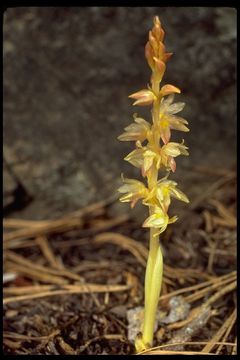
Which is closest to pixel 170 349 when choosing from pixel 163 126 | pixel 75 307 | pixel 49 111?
pixel 75 307

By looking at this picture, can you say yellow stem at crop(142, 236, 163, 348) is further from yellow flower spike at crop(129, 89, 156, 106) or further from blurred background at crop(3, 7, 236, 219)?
blurred background at crop(3, 7, 236, 219)

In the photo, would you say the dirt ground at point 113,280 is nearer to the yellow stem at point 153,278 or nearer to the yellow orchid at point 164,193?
the yellow stem at point 153,278

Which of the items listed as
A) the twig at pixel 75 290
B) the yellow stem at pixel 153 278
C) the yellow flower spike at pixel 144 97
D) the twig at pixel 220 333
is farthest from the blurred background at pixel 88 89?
the yellow flower spike at pixel 144 97

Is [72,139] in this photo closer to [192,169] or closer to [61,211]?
[61,211]

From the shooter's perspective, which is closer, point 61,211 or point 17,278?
point 17,278

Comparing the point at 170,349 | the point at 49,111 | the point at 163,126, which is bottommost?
the point at 170,349

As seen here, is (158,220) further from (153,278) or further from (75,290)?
(75,290)
